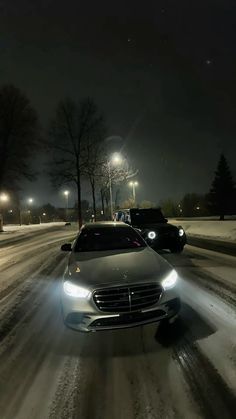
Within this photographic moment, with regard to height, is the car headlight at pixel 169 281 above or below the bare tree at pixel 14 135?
below

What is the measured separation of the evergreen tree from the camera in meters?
71.2

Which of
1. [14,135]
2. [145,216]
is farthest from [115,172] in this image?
[145,216]

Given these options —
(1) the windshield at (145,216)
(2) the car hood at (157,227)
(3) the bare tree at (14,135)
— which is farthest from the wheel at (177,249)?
(3) the bare tree at (14,135)

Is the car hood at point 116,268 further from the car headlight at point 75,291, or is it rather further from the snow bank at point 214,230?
the snow bank at point 214,230

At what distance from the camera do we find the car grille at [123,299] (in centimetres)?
493

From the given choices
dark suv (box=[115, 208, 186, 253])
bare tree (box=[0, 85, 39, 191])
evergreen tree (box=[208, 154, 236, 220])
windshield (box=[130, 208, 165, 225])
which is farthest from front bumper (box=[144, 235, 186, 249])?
evergreen tree (box=[208, 154, 236, 220])

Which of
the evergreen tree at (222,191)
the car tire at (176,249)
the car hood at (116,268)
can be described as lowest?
the car tire at (176,249)

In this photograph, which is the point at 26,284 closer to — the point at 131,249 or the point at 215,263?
the point at 131,249

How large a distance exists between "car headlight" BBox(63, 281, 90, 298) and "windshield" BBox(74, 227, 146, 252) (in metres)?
1.69

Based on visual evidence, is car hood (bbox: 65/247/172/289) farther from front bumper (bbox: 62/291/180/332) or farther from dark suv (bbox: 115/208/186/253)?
dark suv (bbox: 115/208/186/253)

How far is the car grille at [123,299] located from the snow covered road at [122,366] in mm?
515

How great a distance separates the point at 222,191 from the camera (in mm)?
71688

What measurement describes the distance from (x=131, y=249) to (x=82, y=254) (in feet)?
2.86

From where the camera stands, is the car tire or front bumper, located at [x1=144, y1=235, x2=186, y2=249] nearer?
front bumper, located at [x1=144, y1=235, x2=186, y2=249]
